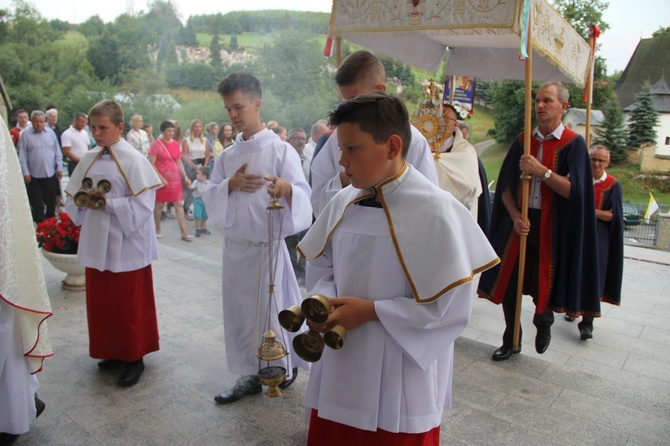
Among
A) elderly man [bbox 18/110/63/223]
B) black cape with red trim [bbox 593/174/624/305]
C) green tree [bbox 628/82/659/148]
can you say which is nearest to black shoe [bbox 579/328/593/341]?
black cape with red trim [bbox 593/174/624/305]

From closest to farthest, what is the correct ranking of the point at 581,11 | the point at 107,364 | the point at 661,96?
1. the point at 107,364
2. the point at 581,11
3. the point at 661,96

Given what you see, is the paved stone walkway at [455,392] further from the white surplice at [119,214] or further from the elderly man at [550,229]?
the white surplice at [119,214]

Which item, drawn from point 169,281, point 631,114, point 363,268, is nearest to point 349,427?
point 363,268

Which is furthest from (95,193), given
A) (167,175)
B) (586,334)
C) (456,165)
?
(167,175)

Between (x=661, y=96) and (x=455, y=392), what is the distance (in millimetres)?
31662

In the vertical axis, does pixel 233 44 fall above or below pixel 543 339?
above

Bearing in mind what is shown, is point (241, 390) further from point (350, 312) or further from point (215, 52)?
point (215, 52)

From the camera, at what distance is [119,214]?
365cm

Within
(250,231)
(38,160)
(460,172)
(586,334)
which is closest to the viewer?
(250,231)

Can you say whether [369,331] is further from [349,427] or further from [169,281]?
[169,281]

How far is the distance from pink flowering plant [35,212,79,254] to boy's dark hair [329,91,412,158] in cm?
484

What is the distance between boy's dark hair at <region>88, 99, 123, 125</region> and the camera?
142 inches

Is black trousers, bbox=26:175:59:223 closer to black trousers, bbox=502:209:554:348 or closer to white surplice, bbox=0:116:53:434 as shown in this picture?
white surplice, bbox=0:116:53:434

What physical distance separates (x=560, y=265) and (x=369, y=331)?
8.86 feet
